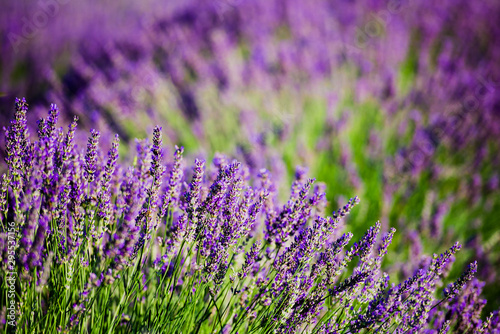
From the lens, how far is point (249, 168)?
2.68m

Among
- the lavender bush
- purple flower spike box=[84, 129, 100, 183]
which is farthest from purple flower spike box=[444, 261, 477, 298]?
purple flower spike box=[84, 129, 100, 183]

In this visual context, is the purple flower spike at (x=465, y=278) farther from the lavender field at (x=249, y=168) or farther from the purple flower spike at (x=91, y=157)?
the purple flower spike at (x=91, y=157)

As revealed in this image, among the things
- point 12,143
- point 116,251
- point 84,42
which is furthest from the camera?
point 84,42

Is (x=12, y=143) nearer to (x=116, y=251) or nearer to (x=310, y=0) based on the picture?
(x=116, y=251)

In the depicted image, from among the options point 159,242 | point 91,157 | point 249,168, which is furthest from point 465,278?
point 249,168

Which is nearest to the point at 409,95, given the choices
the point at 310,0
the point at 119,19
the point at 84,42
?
the point at 310,0

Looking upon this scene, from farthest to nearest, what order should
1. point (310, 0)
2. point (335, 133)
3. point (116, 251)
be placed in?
point (310, 0)
point (335, 133)
point (116, 251)

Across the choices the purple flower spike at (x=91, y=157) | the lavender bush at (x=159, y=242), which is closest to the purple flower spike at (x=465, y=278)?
the lavender bush at (x=159, y=242)

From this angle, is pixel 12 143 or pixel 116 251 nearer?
pixel 116 251

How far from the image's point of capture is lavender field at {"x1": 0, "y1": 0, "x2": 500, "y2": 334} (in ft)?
4.09

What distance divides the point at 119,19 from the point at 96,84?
130 inches

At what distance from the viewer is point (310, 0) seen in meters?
6.21

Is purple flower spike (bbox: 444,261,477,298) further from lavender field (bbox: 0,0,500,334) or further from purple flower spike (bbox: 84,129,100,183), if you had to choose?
purple flower spike (bbox: 84,129,100,183)

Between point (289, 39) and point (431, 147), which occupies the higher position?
point (289, 39)
